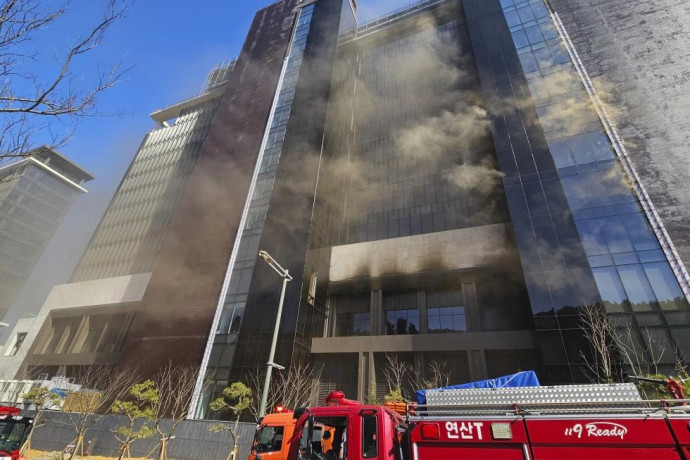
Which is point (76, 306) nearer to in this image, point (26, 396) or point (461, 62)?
point (26, 396)

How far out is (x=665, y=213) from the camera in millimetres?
19094

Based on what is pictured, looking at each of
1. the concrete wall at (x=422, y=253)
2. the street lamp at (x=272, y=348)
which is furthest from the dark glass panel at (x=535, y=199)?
the street lamp at (x=272, y=348)

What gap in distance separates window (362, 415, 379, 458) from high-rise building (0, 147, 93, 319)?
131m

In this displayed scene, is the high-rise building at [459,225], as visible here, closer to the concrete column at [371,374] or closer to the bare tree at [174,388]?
the concrete column at [371,374]

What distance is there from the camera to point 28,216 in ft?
362

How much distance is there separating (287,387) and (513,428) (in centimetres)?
1988

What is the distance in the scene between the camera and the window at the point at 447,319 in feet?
87.0

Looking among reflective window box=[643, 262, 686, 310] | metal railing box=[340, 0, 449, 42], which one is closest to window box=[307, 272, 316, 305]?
reflective window box=[643, 262, 686, 310]

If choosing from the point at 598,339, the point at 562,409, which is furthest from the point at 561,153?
the point at 562,409

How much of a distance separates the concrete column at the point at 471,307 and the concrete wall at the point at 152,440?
55.9 feet

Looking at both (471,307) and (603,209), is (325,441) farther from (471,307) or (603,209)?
(471,307)

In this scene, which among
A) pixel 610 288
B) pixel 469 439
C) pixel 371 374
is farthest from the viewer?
pixel 371 374

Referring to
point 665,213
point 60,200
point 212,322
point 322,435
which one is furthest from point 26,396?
point 60,200

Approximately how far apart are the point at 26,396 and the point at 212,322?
13292mm
